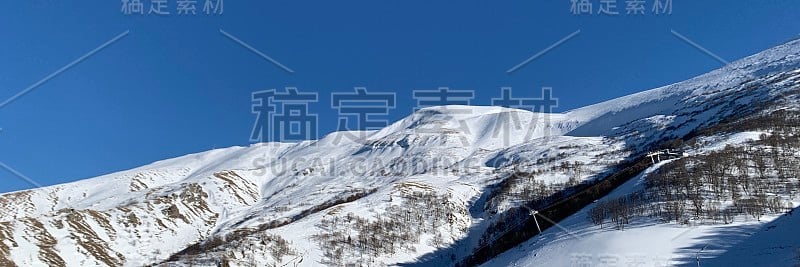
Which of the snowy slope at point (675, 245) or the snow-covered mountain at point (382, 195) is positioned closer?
the snowy slope at point (675, 245)

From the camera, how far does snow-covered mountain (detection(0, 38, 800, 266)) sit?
69.4 meters

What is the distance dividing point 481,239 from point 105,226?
66.6 m

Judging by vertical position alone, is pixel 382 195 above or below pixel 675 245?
above

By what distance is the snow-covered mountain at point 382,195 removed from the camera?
6944cm

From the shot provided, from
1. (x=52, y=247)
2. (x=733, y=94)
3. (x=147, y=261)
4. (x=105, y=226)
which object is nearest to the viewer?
(x=52, y=247)

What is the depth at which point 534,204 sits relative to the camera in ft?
241

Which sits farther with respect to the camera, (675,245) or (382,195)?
(382,195)

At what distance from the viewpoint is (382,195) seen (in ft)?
291

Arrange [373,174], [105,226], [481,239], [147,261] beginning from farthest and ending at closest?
1. [373,174]
2. [105,226]
3. [147,261]
4. [481,239]

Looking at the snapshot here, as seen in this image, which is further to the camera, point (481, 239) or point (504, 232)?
point (481, 239)

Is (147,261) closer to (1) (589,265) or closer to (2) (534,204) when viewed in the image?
(2) (534,204)

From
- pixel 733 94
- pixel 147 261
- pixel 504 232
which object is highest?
pixel 733 94

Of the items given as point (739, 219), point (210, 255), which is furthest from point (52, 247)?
point (739, 219)

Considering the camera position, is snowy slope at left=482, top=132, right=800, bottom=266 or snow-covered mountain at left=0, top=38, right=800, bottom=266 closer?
snowy slope at left=482, top=132, right=800, bottom=266
